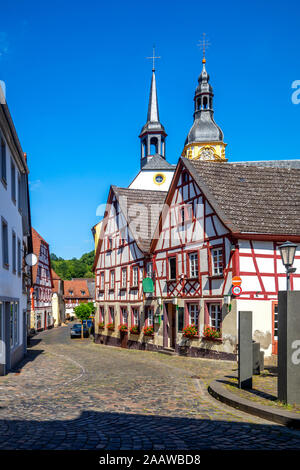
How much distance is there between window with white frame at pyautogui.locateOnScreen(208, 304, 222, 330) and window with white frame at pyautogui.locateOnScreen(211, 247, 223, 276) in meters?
1.31

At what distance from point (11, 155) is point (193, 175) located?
790 centimetres

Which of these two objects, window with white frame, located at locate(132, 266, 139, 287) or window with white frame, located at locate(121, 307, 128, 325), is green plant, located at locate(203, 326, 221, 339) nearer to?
window with white frame, located at locate(132, 266, 139, 287)

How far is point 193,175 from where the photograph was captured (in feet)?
69.4

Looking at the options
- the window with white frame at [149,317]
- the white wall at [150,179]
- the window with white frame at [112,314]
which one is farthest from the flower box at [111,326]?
the white wall at [150,179]

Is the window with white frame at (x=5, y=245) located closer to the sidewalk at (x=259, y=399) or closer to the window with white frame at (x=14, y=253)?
the window with white frame at (x=14, y=253)

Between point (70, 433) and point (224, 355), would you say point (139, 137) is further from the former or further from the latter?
point (70, 433)

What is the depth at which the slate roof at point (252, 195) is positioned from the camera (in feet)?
61.3

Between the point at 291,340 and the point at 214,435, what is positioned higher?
the point at 291,340

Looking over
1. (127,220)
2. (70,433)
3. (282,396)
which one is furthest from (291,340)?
(127,220)

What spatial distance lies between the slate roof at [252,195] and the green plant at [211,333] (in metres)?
4.08

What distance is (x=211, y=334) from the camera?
62.2 ft

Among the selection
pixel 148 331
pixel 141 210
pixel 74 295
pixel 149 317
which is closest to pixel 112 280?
pixel 141 210

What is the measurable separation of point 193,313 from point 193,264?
212 cm
